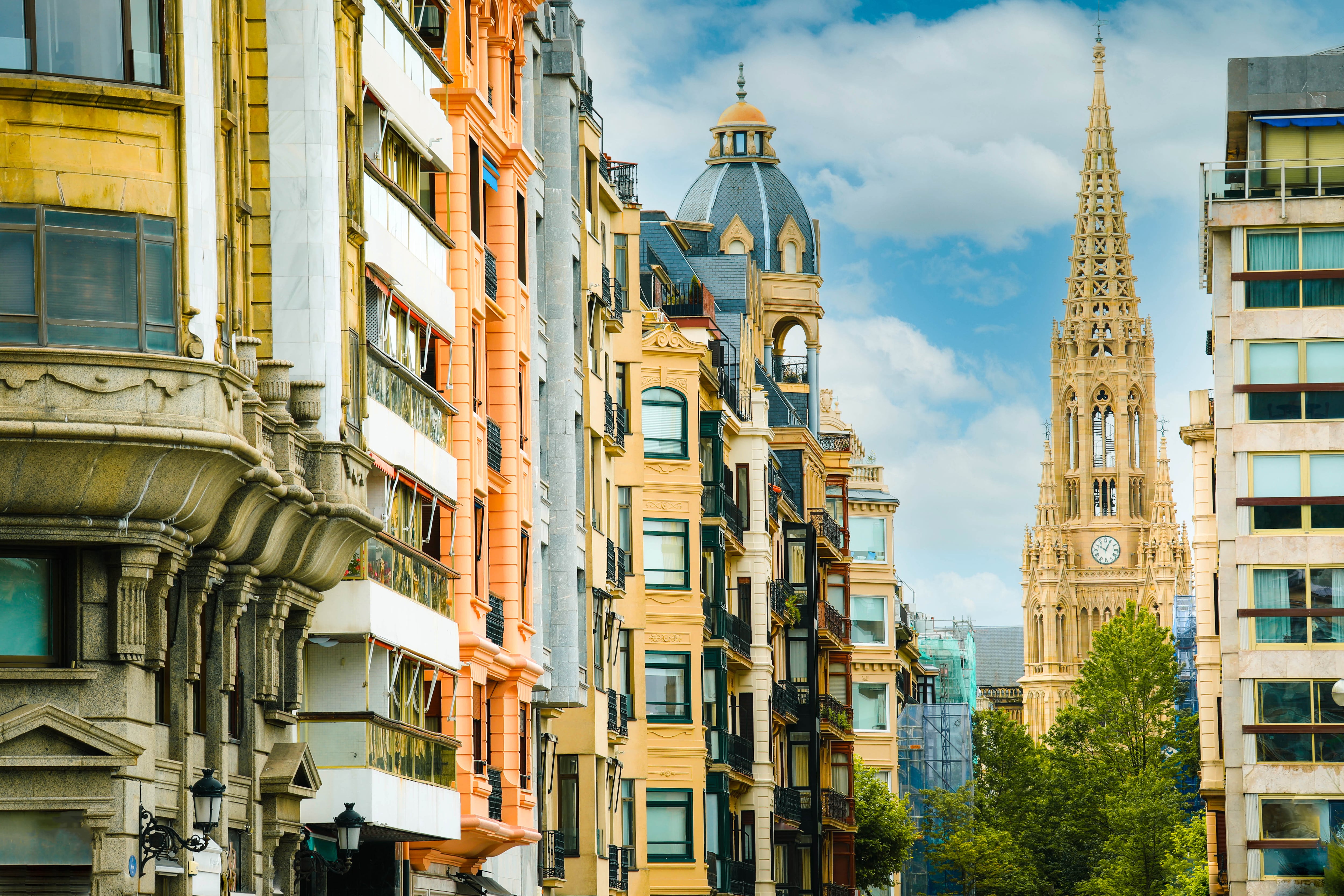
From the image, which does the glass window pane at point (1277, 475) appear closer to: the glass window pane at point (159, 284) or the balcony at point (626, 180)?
the balcony at point (626, 180)

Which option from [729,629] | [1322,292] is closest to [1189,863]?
[729,629]

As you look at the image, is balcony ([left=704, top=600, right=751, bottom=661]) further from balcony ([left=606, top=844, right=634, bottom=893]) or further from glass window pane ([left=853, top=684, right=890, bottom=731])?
glass window pane ([left=853, top=684, right=890, bottom=731])

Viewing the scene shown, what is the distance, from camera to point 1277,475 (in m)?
61.5

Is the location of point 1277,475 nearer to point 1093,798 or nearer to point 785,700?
point 785,700

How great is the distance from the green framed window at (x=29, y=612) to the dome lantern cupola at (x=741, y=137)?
2653 inches

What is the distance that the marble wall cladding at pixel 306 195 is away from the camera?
29859 mm

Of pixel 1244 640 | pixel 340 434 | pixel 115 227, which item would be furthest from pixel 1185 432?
pixel 115 227

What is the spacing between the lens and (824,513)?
8606 centimetres

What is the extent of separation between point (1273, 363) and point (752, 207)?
99.0 feet

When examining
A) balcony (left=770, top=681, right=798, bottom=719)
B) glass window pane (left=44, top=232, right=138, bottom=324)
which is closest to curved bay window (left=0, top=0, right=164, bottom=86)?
glass window pane (left=44, top=232, right=138, bottom=324)

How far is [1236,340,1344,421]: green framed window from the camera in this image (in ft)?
201

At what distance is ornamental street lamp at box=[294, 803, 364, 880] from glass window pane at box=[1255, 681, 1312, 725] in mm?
33028

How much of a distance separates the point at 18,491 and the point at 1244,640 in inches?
1717

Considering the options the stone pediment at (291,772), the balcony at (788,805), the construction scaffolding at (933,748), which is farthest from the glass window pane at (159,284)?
the construction scaffolding at (933,748)
